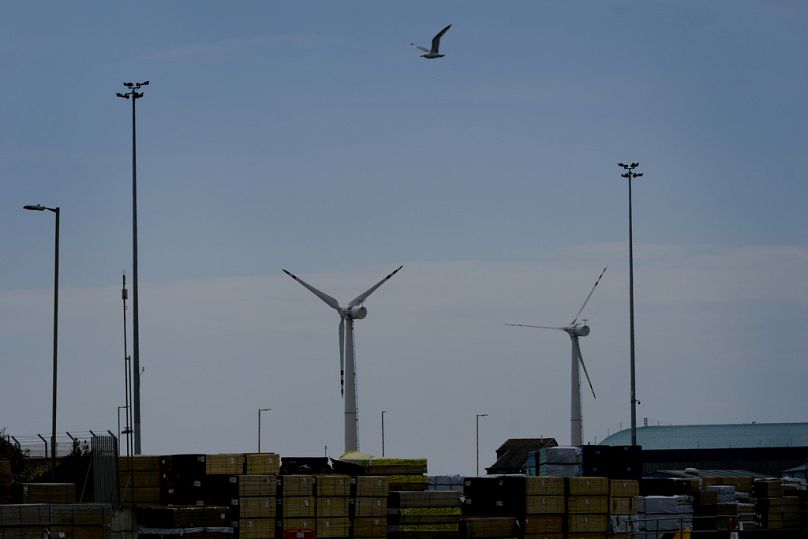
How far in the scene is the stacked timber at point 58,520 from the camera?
40.2 m

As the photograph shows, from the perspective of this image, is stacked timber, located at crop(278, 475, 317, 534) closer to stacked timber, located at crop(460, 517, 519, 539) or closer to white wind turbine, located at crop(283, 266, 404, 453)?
stacked timber, located at crop(460, 517, 519, 539)

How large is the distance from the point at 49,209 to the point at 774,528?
32.2 meters

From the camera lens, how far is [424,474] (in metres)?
48.2

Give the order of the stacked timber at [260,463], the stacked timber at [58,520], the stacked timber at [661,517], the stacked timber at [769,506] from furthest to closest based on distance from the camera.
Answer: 1. the stacked timber at [769,506]
2. the stacked timber at [661,517]
3. the stacked timber at [260,463]
4. the stacked timber at [58,520]

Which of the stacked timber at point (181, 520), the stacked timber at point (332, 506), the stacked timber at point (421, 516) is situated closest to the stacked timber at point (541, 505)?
the stacked timber at point (421, 516)

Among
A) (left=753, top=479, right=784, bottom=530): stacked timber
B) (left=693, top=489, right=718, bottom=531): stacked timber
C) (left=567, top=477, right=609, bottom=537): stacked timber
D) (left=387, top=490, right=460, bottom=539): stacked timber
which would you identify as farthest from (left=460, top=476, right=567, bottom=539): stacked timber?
(left=753, top=479, right=784, bottom=530): stacked timber

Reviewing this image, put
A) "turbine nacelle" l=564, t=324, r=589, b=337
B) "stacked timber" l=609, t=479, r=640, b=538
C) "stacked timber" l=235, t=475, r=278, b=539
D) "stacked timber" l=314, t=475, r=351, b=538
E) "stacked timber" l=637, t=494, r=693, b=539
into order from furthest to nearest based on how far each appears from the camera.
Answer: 1. "turbine nacelle" l=564, t=324, r=589, b=337
2. "stacked timber" l=637, t=494, r=693, b=539
3. "stacked timber" l=609, t=479, r=640, b=538
4. "stacked timber" l=314, t=475, r=351, b=538
5. "stacked timber" l=235, t=475, r=278, b=539

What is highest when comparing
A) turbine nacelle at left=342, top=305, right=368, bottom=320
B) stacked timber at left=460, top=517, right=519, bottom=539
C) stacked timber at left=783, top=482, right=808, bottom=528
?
turbine nacelle at left=342, top=305, right=368, bottom=320

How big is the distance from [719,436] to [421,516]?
10442 centimetres

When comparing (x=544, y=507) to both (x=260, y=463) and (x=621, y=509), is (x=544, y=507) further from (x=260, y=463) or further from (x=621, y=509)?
(x=260, y=463)

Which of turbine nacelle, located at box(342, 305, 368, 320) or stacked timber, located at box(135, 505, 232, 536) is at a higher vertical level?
turbine nacelle, located at box(342, 305, 368, 320)

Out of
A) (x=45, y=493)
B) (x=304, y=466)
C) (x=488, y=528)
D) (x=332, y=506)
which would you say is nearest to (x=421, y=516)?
(x=488, y=528)

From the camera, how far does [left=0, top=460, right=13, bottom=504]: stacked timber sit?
148 feet

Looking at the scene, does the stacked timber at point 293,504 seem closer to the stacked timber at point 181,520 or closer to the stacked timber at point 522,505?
the stacked timber at point 181,520
